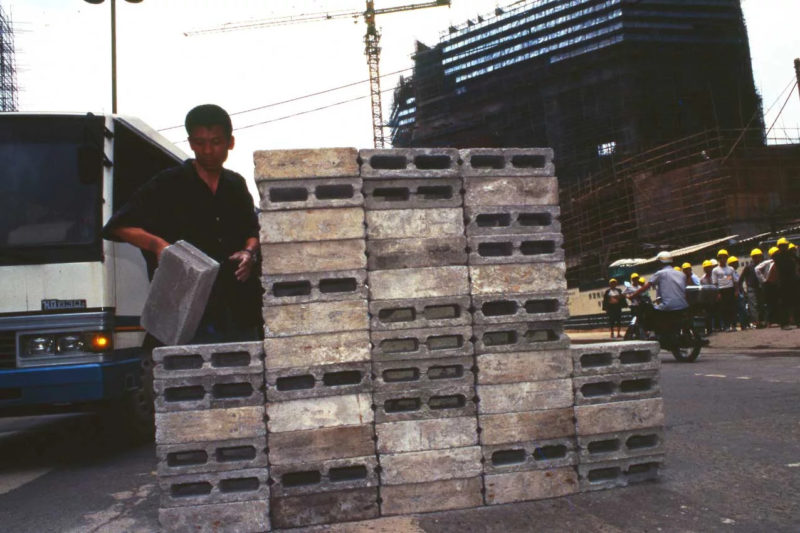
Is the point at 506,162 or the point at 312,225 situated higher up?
the point at 506,162

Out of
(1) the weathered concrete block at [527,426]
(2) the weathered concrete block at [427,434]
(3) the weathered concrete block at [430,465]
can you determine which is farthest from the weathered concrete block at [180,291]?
(1) the weathered concrete block at [527,426]

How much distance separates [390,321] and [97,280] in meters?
3.23

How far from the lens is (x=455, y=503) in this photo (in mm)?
3316

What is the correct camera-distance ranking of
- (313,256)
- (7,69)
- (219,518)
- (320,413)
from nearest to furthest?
(219,518)
(320,413)
(313,256)
(7,69)

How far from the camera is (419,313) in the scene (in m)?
3.41

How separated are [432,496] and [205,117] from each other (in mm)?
2535

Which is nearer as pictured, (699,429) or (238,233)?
(238,233)

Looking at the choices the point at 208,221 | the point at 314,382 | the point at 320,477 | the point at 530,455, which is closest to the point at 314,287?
the point at 314,382

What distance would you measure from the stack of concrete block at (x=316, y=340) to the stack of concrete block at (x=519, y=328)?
0.64 meters

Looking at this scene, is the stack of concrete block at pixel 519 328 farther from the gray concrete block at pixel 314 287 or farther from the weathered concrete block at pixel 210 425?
the weathered concrete block at pixel 210 425

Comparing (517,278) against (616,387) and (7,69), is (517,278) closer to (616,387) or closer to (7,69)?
(616,387)

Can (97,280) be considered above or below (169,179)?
below

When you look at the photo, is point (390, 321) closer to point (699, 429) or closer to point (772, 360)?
point (699, 429)

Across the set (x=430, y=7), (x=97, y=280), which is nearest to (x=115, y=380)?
(x=97, y=280)
